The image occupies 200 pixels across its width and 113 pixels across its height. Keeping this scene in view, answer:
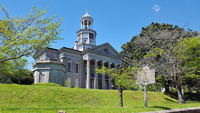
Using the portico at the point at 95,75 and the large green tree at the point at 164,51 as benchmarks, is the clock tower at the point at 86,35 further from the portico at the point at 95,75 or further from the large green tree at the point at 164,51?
the large green tree at the point at 164,51

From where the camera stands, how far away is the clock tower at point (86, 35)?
45.0 m

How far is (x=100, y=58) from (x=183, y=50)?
932 inches

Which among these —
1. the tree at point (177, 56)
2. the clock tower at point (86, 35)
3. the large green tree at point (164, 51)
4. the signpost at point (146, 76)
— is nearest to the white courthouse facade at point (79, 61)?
the clock tower at point (86, 35)

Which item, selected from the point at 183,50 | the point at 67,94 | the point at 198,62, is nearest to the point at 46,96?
the point at 67,94

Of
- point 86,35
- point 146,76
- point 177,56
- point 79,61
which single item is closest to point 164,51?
point 177,56

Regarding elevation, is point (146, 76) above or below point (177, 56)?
below

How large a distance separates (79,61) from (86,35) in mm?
11610

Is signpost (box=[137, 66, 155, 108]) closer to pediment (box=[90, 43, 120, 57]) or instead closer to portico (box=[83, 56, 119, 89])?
portico (box=[83, 56, 119, 89])

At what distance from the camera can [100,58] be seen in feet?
130

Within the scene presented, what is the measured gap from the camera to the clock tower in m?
45.0

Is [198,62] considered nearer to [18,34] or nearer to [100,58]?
[18,34]

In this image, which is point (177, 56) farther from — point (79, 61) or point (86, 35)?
point (86, 35)

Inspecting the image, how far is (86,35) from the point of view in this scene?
152 feet

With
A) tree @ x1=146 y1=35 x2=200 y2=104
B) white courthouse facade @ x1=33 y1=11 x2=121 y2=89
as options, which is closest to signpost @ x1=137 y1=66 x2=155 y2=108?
tree @ x1=146 y1=35 x2=200 y2=104
